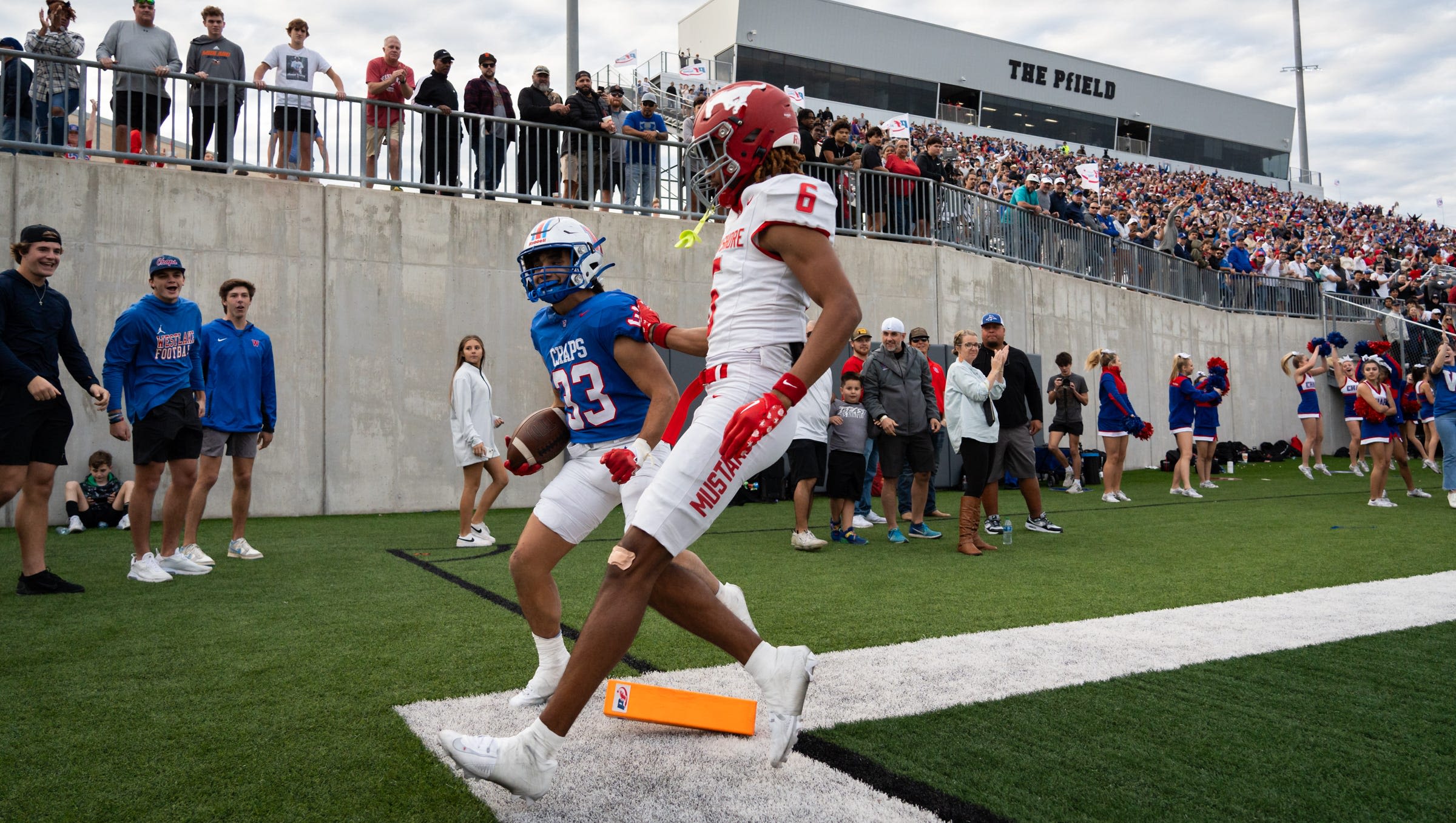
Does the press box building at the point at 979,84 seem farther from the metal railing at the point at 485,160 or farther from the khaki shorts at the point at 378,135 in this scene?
the khaki shorts at the point at 378,135

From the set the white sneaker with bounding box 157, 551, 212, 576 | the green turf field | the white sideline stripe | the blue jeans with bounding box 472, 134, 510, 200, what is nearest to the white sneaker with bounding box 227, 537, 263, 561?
the green turf field

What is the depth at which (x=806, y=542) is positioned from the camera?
8.09 metres

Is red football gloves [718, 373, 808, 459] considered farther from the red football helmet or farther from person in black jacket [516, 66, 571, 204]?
person in black jacket [516, 66, 571, 204]

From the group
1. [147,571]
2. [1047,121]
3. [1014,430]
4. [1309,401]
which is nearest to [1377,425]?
[1014,430]

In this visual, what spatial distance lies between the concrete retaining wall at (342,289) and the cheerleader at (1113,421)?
569cm

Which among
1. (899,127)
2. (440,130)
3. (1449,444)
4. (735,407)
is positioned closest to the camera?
(735,407)

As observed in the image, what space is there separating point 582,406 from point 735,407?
2.95 feet

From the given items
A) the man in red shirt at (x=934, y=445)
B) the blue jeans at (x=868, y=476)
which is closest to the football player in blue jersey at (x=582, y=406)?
the man in red shirt at (x=934, y=445)

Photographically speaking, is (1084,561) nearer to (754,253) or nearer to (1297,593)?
(1297,593)

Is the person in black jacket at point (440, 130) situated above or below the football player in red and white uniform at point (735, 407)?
above

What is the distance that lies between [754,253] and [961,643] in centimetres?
235

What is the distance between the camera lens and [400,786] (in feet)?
8.86

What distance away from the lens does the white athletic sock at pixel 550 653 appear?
349 cm

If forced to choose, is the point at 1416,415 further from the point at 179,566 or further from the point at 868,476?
the point at 179,566
